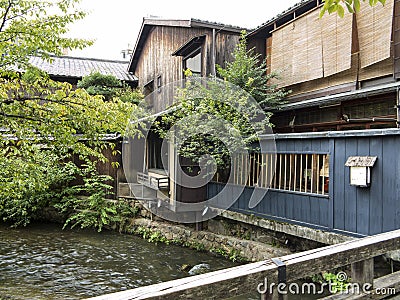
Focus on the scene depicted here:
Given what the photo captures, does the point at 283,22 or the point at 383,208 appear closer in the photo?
the point at 383,208

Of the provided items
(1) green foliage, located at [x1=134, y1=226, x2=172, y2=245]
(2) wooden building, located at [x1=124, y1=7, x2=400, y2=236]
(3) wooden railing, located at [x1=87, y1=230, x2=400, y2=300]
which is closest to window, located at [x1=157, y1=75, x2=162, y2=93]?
(2) wooden building, located at [x1=124, y1=7, x2=400, y2=236]

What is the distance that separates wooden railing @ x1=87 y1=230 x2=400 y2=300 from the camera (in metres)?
1.77

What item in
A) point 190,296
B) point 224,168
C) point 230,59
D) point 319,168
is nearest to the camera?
point 190,296

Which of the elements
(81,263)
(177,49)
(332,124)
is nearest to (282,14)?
(332,124)

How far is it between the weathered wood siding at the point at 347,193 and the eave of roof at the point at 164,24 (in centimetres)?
521

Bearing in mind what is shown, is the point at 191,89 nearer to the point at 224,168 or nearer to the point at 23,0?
the point at 224,168

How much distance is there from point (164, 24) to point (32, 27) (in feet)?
29.4

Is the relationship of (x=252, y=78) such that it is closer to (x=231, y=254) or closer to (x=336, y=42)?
(x=336, y=42)

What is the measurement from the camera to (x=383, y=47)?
7.24 metres

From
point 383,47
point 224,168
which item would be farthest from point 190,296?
point 383,47

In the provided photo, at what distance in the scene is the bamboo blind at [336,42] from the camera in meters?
7.95

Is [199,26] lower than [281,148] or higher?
higher

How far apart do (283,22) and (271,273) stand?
9.24 meters

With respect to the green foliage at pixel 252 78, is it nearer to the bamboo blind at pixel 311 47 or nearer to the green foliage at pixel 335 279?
the bamboo blind at pixel 311 47
